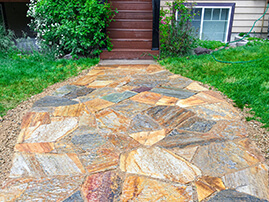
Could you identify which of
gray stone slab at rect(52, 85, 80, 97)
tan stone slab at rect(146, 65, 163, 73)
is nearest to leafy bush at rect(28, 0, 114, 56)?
tan stone slab at rect(146, 65, 163, 73)

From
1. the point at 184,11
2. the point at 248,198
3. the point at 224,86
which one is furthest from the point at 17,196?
the point at 184,11

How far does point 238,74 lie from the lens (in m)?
4.05

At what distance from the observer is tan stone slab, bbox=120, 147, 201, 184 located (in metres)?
1.93

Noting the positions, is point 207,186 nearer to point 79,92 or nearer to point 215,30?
point 79,92

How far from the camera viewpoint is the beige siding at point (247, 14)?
7027mm

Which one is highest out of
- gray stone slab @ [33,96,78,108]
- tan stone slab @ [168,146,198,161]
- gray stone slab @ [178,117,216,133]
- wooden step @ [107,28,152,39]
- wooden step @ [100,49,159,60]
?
wooden step @ [107,28,152,39]

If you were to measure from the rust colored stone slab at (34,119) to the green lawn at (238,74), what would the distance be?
8.38 feet

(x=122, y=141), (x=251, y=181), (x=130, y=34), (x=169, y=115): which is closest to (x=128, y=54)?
(x=130, y=34)

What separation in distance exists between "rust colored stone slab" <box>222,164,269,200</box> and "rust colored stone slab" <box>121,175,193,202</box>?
14.2 inches

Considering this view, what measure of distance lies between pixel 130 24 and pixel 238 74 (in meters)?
3.19

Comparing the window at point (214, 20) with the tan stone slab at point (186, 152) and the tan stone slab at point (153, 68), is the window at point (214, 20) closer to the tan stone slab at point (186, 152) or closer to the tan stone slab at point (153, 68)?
the tan stone slab at point (153, 68)

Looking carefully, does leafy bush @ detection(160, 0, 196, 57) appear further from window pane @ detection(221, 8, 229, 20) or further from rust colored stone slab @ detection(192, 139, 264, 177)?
rust colored stone slab @ detection(192, 139, 264, 177)

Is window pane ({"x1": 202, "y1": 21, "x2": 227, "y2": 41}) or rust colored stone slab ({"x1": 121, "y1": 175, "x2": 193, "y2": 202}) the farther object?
window pane ({"x1": 202, "y1": 21, "x2": 227, "y2": 41})

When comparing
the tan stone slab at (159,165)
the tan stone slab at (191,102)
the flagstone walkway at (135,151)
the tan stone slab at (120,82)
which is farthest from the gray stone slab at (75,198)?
the tan stone slab at (120,82)
